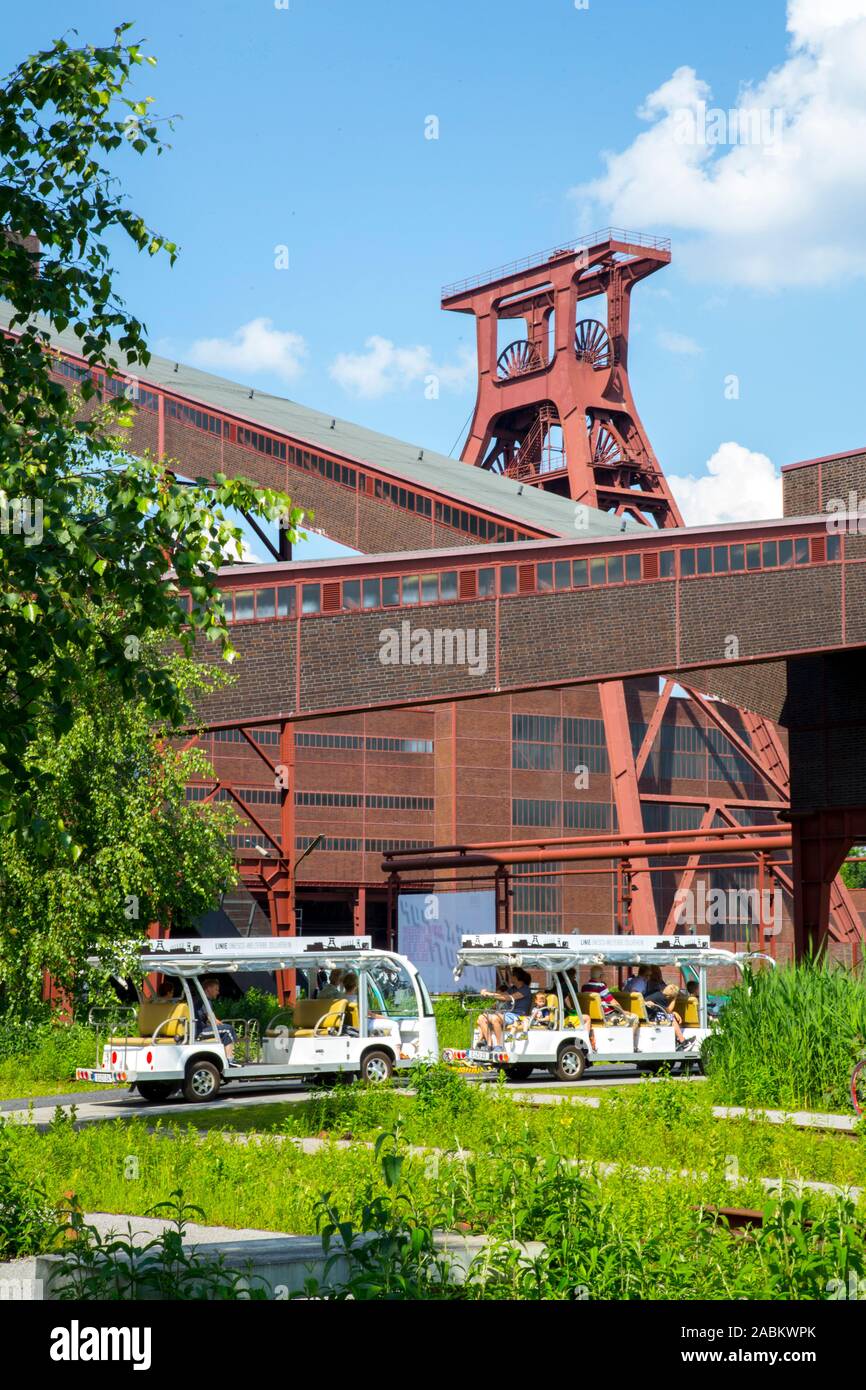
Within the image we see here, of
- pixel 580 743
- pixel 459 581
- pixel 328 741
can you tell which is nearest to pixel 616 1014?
pixel 459 581

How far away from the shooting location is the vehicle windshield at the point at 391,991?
2530 cm

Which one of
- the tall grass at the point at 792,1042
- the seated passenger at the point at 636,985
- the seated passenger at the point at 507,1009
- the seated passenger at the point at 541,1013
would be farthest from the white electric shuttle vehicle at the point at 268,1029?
the tall grass at the point at 792,1042

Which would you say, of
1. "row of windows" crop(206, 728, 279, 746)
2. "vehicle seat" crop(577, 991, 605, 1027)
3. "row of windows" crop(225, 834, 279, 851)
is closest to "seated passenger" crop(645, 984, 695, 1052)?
"vehicle seat" crop(577, 991, 605, 1027)

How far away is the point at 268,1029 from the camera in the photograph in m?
25.3

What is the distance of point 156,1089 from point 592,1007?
797 cm

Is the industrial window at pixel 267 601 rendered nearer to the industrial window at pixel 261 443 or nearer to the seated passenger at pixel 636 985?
the seated passenger at pixel 636 985

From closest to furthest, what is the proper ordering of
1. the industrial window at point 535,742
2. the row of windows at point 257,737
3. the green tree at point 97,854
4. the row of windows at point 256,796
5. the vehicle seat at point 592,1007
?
the green tree at point 97,854 < the vehicle seat at point 592,1007 < the row of windows at point 257,737 < the row of windows at point 256,796 < the industrial window at point 535,742

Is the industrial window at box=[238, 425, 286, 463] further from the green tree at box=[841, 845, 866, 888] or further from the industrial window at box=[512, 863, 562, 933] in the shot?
the green tree at box=[841, 845, 866, 888]

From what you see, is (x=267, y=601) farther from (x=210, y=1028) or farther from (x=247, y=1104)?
(x=247, y=1104)

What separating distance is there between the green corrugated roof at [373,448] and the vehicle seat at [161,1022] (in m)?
33.2
